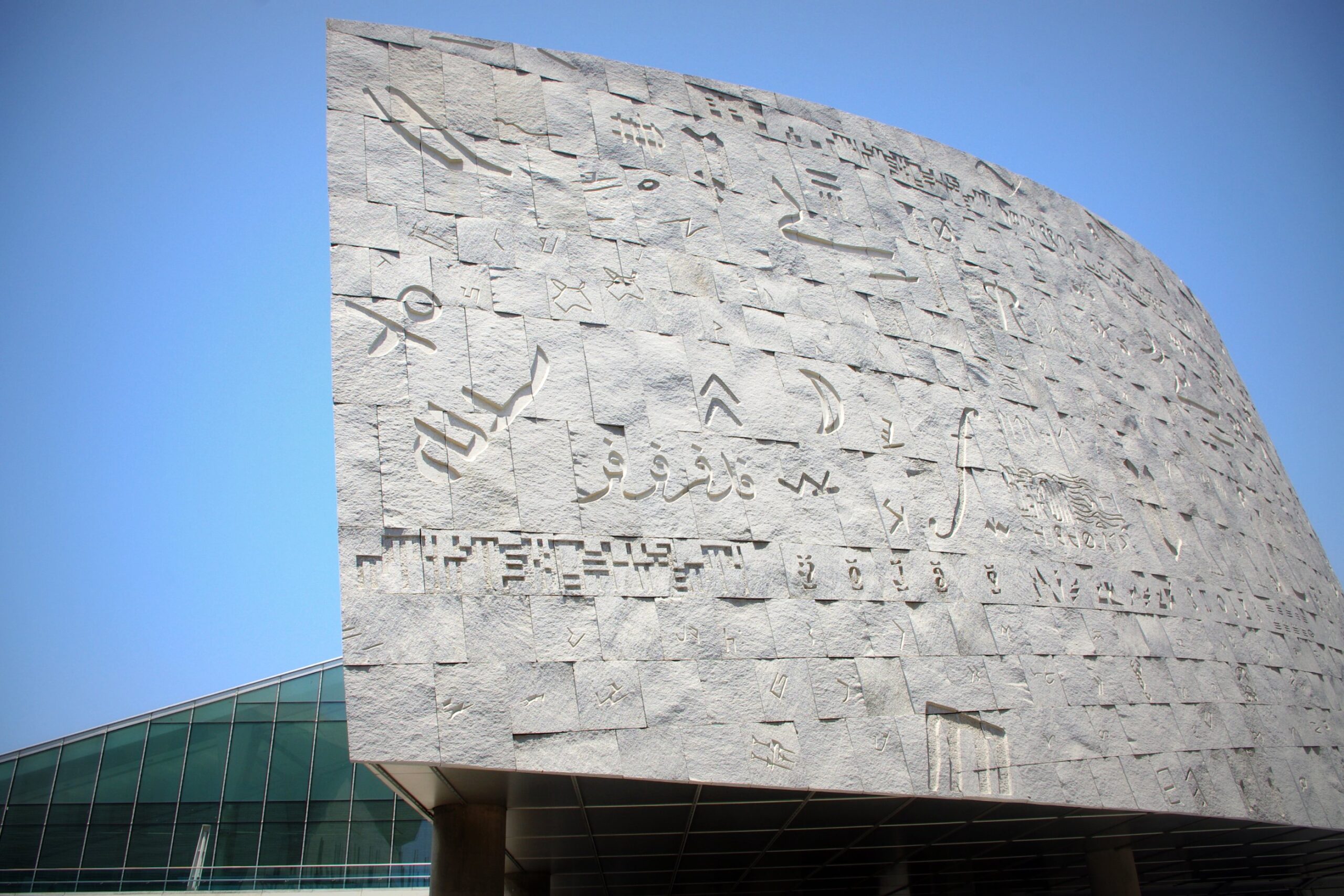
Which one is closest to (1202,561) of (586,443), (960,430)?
(960,430)

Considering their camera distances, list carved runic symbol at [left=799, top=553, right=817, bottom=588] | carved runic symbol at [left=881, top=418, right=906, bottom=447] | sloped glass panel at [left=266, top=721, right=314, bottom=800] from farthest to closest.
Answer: sloped glass panel at [left=266, top=721, right=314, bottom=800], carved runic symbol at [left=881, top=418, right=906, bottom=447], carved runic symbol at [left=799, top=553, right=817, bottom=588]

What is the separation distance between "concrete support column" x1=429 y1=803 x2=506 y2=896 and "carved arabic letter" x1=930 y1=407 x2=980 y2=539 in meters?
3.81

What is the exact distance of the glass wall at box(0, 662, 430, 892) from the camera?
12133 mm

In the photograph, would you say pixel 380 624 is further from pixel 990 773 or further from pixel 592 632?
pixel 990 773

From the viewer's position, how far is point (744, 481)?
21.9 ft

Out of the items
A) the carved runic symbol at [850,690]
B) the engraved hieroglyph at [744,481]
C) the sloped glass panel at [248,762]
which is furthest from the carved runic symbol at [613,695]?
the sloped glass panel at [248,762]

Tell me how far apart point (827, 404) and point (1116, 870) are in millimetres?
5215

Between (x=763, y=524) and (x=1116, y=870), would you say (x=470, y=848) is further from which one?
(x=1116, y=870)

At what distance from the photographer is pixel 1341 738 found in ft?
29.8

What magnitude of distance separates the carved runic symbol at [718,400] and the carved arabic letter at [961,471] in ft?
5.86

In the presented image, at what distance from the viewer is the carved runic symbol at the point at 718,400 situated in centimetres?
686

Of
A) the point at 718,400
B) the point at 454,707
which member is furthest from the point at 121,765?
the point at 718,400

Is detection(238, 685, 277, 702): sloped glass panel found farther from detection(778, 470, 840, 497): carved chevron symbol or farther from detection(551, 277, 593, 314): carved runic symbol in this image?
detection(778, 470, 840, 497): carved chevron symbol

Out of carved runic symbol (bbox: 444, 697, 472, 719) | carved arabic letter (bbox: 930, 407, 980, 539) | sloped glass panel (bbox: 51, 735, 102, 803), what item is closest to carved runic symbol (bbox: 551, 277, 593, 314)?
carved runic symbol (bbox: 444, 697, 472, 719)
